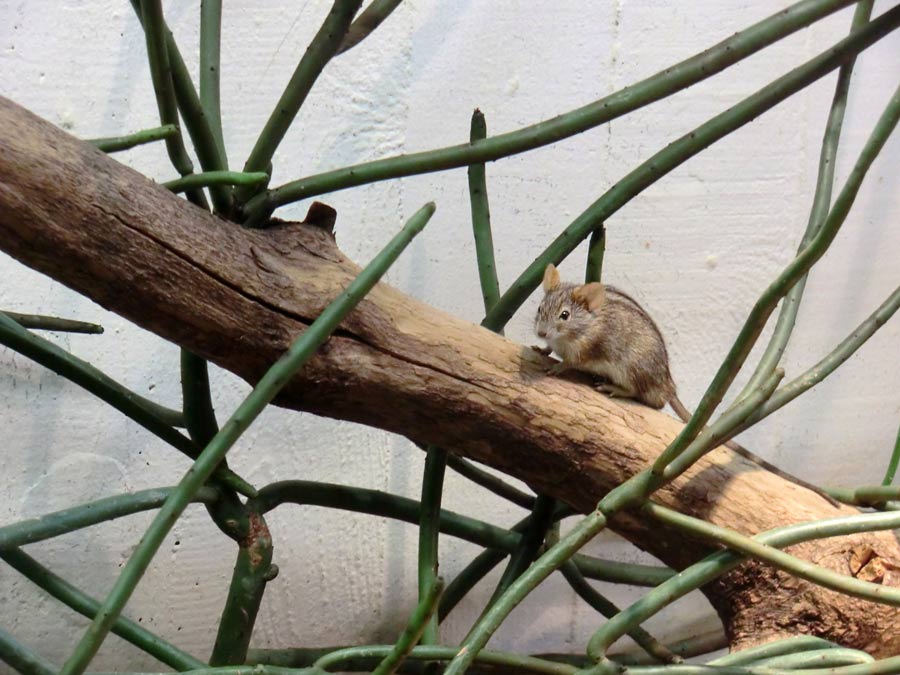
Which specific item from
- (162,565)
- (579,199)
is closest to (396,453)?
(162,565)

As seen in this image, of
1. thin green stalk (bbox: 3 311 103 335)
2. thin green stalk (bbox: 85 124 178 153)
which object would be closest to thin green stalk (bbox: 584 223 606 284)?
thin green stalk (bbox: 85 124 178 153)

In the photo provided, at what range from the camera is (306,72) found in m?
1.02

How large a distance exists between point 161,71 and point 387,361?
1.32 ft

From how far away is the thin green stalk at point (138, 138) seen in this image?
0.96m

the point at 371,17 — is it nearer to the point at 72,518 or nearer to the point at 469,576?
the point at 72,518

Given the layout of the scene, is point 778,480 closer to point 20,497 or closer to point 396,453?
point 396,453

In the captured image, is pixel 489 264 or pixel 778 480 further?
pixel 489 264

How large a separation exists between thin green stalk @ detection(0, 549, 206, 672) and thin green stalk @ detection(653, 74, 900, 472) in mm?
562

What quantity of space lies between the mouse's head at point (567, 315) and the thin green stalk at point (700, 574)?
1.81 ft

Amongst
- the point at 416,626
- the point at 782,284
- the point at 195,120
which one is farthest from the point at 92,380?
the point at 782,284

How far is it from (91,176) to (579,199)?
1067 millimetres

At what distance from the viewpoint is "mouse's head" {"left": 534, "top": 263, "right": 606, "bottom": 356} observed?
1.46 m

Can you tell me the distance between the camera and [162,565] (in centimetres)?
161

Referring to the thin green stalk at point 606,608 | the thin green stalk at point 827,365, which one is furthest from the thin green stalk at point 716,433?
the thin green stalk at point 606,608
